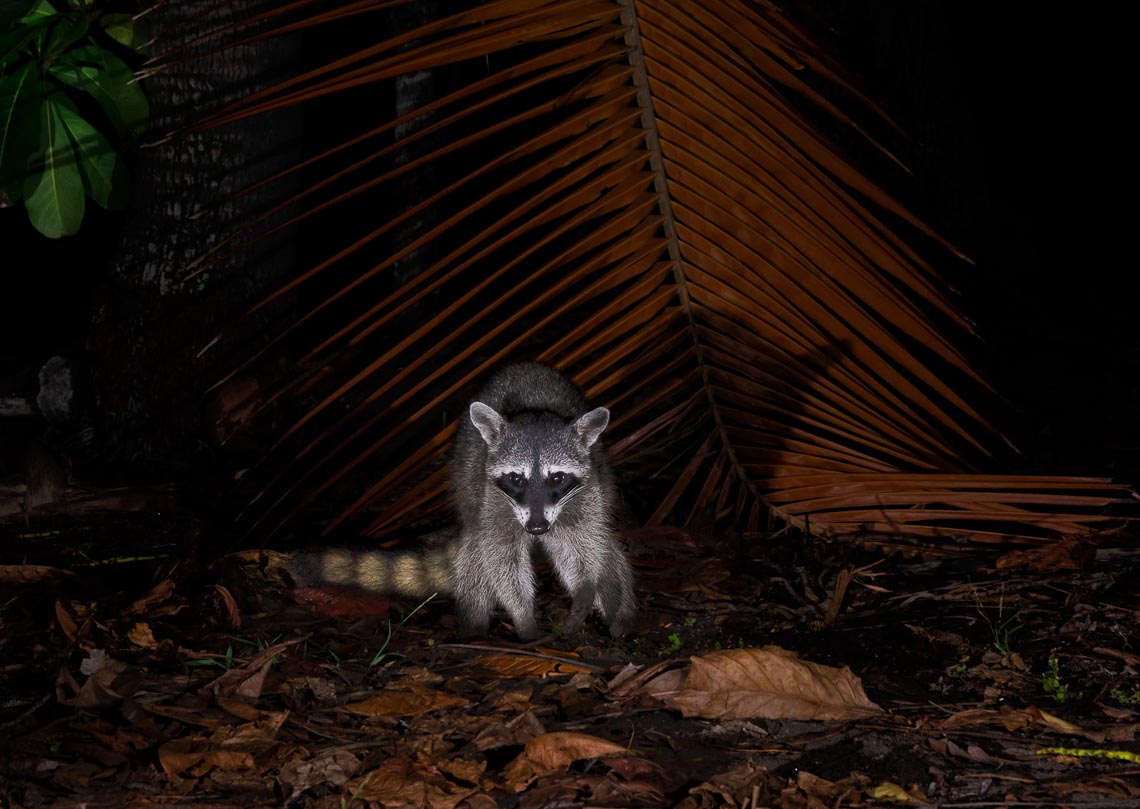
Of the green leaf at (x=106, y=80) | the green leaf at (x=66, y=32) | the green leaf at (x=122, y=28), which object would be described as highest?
the green leaf at (x=122, y=28)

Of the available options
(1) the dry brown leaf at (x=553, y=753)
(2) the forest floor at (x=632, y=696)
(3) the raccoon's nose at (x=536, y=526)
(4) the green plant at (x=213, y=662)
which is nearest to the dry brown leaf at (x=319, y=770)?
(2) the forest floor at (x=632, y=696)

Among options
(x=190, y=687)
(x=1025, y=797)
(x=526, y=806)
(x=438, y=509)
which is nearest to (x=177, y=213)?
(x=438, y=509)

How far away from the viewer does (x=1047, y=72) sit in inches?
428

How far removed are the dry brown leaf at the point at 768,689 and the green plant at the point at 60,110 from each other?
3.02 m

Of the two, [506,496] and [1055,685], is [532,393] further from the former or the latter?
[1055,685]

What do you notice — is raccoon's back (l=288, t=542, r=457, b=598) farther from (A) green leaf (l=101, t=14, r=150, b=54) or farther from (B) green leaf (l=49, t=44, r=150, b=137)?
(A) green leaf (l=101, t=14, r=150, b=54)

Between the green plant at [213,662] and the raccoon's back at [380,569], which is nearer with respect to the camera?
the green plant at [213,662]

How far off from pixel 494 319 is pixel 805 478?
4143 mm

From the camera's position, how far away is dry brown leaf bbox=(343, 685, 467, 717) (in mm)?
2834

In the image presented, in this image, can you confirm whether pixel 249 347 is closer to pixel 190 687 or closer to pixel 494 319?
pixel 494 319

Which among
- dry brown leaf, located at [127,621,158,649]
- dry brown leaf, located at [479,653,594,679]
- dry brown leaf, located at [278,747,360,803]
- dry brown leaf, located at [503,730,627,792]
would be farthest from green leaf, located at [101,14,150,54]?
dry brown leaf, located at [503,730,627,792]

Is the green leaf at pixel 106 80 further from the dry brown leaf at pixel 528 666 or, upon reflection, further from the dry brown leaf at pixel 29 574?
the dry brown leaf at pixel 528 666

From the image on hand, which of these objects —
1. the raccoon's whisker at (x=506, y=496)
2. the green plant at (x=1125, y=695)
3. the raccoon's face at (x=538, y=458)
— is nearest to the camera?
the green plant at (x=1125, y=695)

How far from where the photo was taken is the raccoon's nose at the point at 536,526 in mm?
3840
